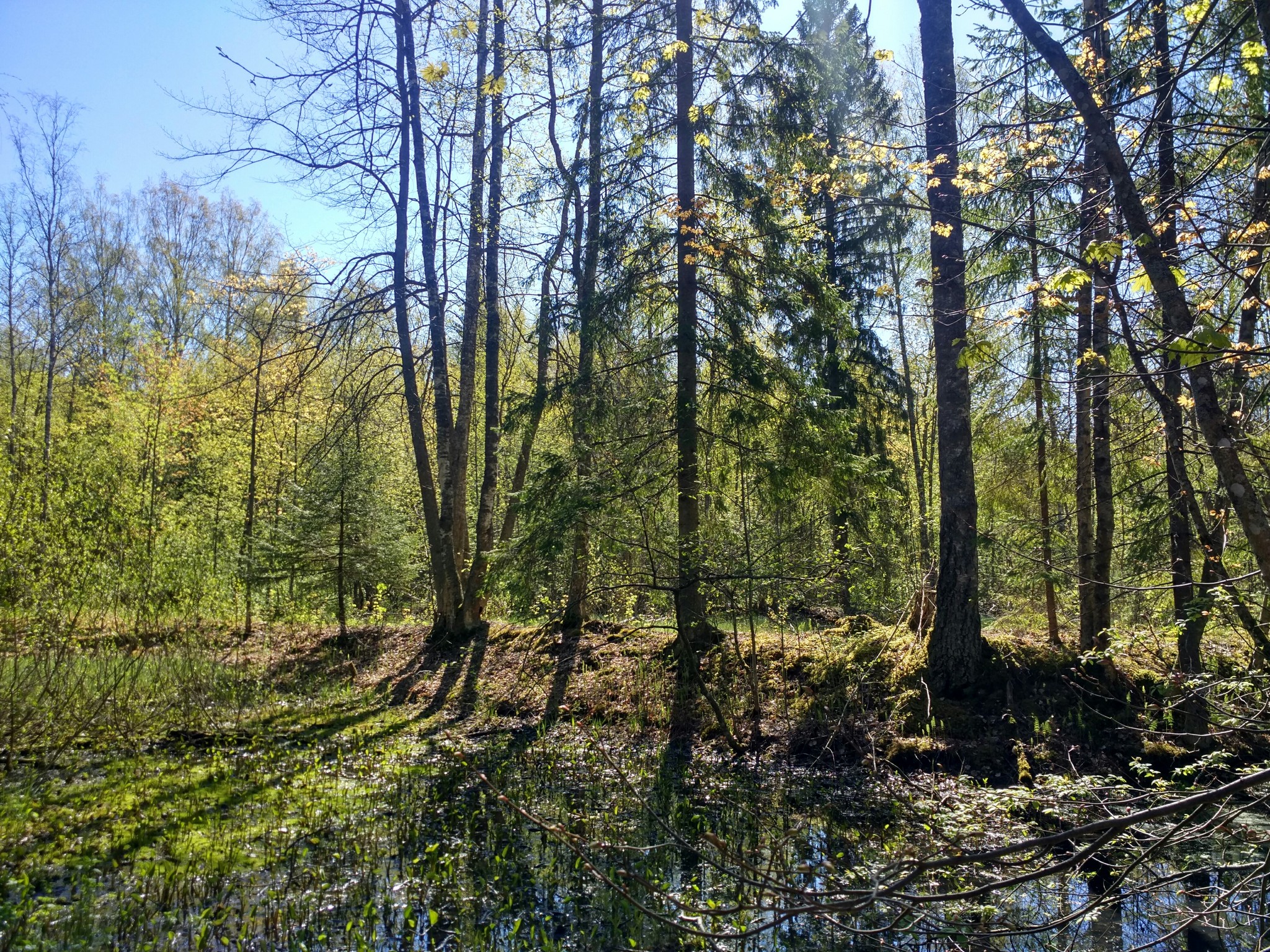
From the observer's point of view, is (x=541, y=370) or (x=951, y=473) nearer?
(x=951, y=473)

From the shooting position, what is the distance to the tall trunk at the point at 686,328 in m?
9.69

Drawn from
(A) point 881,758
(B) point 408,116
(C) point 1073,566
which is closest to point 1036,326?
(C) point 1073,566

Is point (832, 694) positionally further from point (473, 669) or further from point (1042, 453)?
point (473, 669)

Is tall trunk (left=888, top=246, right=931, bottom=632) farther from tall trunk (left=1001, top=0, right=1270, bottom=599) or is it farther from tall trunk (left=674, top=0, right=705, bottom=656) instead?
tall trunk (left=674, top=0, right=705, bottom=656)

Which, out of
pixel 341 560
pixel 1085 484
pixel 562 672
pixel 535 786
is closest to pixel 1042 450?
pixel 1085 484

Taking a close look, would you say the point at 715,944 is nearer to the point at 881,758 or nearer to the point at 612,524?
the point at 881,758

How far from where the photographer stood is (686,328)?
390 inches

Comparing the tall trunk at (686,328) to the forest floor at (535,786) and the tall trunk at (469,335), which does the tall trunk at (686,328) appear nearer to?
the forest floor at (535,786)

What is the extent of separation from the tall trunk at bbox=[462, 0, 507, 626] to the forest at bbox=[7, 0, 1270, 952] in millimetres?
145

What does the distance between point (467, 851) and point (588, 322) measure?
6397 mm

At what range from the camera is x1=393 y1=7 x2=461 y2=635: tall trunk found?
12781 millimetres

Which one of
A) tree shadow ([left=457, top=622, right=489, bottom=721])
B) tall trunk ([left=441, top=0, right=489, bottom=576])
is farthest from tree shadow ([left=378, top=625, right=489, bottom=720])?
tall trunk ([left=441, top=0, right=489, bottom=576])

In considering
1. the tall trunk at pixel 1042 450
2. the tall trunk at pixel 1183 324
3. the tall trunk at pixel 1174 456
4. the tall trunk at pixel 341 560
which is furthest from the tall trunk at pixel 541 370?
the tall trunk at pixel 1183 324

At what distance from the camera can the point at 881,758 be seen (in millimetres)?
7844
